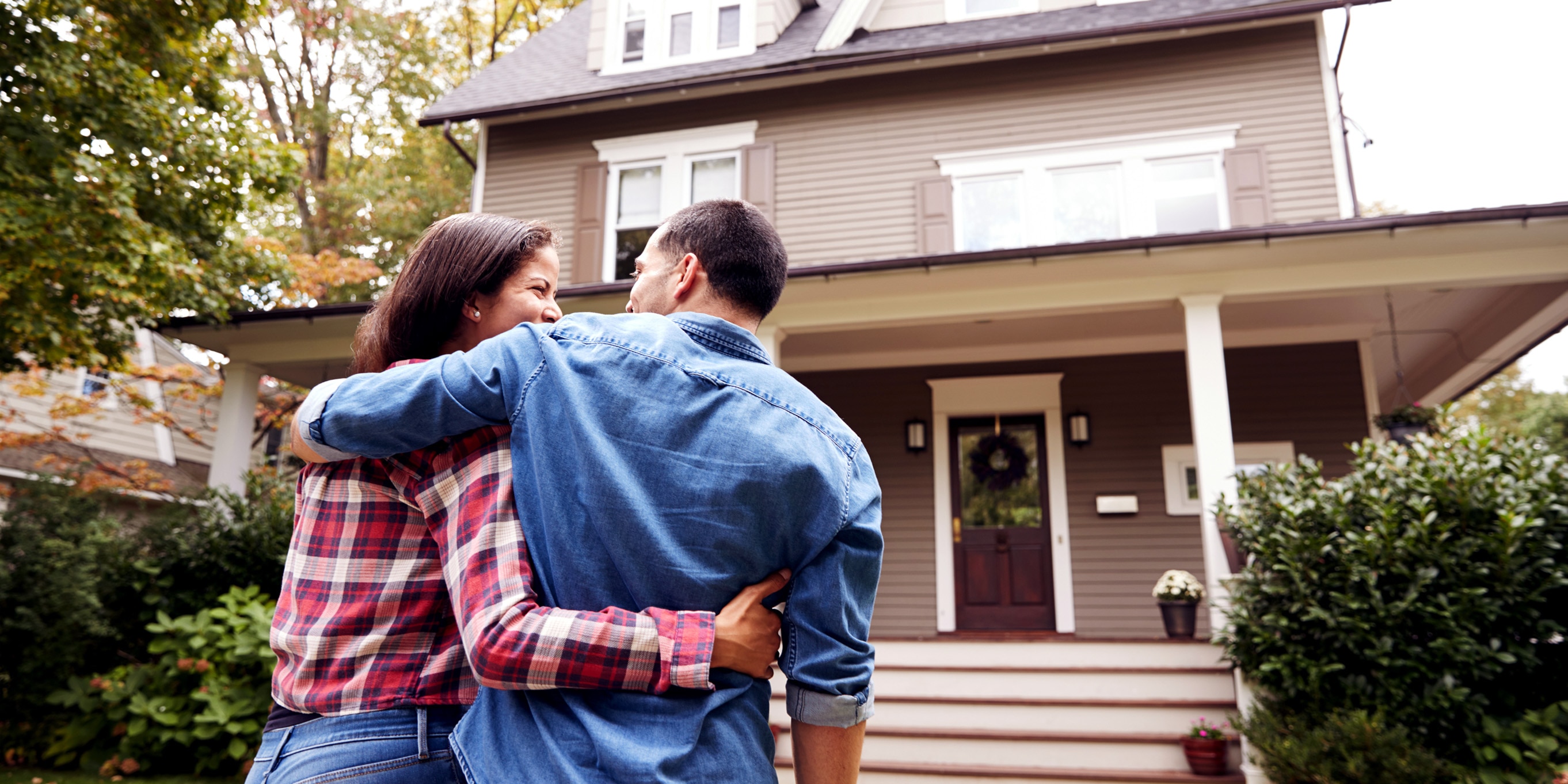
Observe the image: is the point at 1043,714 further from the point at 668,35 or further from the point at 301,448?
the point at 668,35

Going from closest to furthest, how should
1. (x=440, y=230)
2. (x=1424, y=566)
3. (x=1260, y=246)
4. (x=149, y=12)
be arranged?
(x=440, y=230) → (x=1424, y=566) → (x=1260, y=246) → (x=149, y=12)

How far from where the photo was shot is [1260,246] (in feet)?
21.6

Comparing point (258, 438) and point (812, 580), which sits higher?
point (258, 438)

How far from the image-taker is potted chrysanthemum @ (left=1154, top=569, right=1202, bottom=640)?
703 centimetres

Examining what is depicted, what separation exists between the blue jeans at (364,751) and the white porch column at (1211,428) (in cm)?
598

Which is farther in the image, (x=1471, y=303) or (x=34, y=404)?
(x=34, y=404)

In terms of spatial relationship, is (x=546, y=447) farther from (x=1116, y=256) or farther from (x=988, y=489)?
(x=988, y=489)

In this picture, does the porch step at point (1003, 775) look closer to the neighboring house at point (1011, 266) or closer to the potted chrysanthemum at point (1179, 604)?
the neighboring house at point (1011, 266)

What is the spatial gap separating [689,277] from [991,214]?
8560 millimetres

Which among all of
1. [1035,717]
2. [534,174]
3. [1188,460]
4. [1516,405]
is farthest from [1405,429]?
[1516,405]

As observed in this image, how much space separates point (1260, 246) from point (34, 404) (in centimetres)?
1628

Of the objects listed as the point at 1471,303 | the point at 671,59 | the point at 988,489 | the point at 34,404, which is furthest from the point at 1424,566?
the point at 34,404

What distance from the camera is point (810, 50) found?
10.3 m

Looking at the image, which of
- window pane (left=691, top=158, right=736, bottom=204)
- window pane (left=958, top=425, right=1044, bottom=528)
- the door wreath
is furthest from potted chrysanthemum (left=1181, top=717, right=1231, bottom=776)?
window pane (left=691, top=158, right=736, bottom=204)
